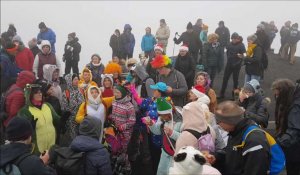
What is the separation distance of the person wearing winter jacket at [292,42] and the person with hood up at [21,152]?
42.5 ft

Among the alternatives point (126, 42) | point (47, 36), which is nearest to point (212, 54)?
point (126, 42)

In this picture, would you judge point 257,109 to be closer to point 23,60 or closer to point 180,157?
point 180,157

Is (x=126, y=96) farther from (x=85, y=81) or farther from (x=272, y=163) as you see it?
(x=272, y=163)

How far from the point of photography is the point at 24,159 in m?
3.42

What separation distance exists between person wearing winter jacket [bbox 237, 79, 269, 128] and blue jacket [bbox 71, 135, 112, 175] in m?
2.59

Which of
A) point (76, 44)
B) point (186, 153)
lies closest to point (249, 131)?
point (186, 153)

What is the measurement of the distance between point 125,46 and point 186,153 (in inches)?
452

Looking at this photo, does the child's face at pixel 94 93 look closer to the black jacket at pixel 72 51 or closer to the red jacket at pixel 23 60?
the red jacket at pixel 23 60

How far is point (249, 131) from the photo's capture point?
11.7 feet

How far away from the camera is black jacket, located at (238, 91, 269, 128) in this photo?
557 centimetres

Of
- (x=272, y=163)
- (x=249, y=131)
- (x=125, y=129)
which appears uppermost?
(x=249, y=131)

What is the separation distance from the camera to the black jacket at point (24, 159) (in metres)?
3.38

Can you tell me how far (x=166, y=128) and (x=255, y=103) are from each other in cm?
187

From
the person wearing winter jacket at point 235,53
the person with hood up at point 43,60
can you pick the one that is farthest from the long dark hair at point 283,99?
the person with hood up at point 43,60
